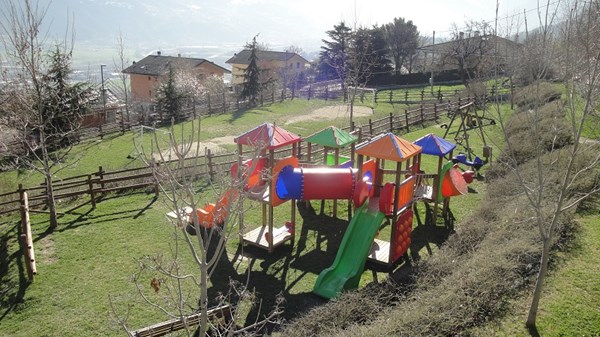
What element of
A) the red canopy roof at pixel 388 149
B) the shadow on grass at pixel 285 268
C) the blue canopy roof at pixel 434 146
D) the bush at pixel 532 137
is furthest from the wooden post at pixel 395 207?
the bush at pixel 532 137

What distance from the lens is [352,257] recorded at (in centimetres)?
893

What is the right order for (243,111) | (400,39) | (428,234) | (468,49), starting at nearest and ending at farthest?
(428,234), (243,111), (468,49), (400,39)

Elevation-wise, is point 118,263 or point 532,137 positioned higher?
point 532,137

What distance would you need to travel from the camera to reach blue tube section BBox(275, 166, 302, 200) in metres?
9.87

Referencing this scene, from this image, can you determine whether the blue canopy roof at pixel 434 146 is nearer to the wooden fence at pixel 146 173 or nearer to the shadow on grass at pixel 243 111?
the wooden fence at pixel 146 173

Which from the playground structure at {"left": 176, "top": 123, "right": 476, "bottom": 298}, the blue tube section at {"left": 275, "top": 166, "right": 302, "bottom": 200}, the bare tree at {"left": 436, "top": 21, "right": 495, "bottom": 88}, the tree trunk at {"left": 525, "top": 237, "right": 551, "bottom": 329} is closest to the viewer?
the tree trunk at {"left": 525, "top": 237, "right": 551, "bottom": 329}

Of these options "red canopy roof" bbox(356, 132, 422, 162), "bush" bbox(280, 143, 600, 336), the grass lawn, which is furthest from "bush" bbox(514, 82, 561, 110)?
"red canopy roof" bbox(356, 132, 422, 162)

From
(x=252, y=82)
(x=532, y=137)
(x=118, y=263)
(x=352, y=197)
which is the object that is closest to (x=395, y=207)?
(x=352, y=197)

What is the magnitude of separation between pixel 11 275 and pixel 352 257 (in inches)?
287

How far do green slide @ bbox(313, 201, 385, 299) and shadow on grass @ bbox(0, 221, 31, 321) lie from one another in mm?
5860

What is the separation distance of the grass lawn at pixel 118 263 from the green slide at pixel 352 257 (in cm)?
37

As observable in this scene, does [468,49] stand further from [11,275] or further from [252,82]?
[11,275]

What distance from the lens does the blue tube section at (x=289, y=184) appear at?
388 inches

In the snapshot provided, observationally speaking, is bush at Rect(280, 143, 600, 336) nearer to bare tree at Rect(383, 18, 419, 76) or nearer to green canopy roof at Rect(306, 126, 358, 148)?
green canopy roof at Rect(306, 126, 358, 148)
